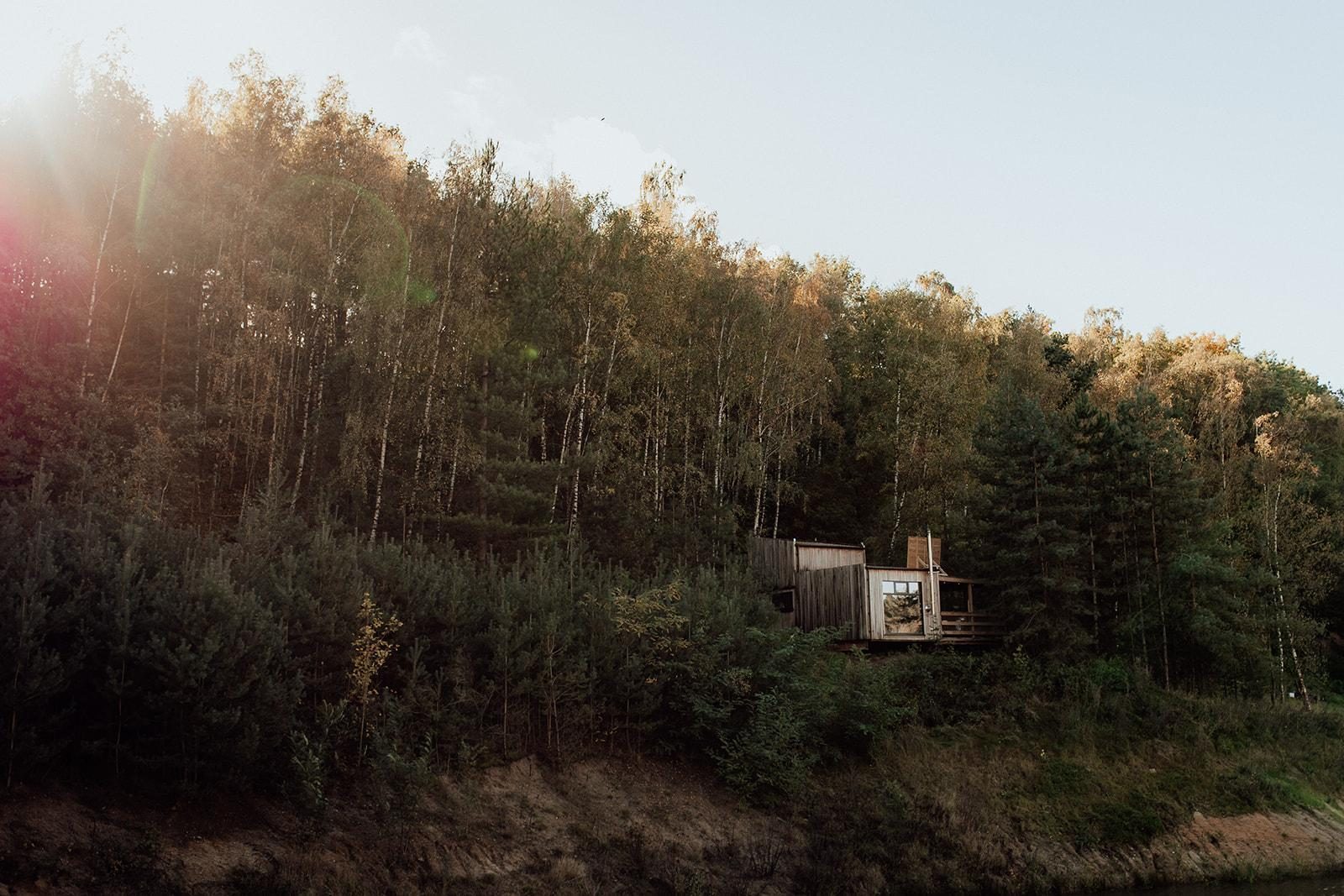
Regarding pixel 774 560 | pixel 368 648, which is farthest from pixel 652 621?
pixel 774 560

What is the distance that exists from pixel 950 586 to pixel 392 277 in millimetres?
18175

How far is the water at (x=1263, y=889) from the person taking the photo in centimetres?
1822

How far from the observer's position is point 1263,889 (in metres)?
18.8

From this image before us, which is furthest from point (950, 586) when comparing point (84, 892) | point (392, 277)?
point (84, 892)

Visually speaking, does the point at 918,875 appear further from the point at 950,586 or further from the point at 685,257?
the point at 685,257

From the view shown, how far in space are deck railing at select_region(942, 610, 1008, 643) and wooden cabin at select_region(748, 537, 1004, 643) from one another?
0.02 meters

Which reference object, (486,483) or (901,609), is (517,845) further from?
(901,609)

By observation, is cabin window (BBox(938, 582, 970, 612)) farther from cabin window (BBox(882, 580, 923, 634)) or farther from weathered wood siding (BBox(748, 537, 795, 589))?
weathered wood siding (BBox(748, 537, 795, 589))

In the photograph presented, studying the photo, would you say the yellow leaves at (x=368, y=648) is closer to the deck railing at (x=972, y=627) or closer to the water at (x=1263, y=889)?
the water at (x=1263, y=889)

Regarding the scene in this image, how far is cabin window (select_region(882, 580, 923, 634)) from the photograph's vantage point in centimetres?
2597

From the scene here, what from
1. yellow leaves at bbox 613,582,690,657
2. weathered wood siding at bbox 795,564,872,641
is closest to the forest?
yellow leaves at bbox 613,582,690,657

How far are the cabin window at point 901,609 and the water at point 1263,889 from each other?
869 centimetres

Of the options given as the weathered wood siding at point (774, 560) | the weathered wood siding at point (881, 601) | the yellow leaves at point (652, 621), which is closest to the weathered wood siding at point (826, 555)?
the weathered wood siding at point (774, 560)

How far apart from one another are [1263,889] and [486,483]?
18.5m
